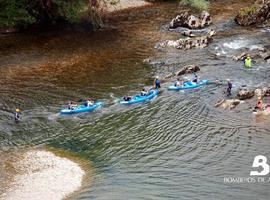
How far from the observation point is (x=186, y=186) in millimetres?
29125

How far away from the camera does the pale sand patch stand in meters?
29.8

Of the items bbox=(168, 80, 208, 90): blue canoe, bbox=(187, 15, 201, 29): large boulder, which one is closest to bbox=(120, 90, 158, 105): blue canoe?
bbox=(168, 80, 208, 90): blue canoe

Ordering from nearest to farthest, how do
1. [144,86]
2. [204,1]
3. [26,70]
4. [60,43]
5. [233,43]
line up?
[144,86], [26,70], [233,43], [60,43], [204,1]

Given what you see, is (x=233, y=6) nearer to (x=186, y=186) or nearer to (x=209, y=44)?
(x=209, y=44)

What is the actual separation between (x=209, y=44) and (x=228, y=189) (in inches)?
1243

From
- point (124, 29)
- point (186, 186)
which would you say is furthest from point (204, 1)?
point (186, 186)

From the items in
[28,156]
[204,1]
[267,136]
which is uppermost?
[204,1]

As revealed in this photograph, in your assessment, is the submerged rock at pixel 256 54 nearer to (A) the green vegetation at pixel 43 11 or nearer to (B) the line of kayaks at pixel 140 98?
(B) the line of kayaks at pixel 140 98

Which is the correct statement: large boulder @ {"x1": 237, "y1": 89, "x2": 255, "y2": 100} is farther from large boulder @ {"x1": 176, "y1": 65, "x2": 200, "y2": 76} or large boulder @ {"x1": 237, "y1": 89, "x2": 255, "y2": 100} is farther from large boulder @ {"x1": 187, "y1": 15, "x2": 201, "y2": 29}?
large boulder @ {"x1": 187, "y1": 15, "x2": 201, "y2": 29}

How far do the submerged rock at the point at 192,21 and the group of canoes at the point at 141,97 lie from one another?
20.8 meters

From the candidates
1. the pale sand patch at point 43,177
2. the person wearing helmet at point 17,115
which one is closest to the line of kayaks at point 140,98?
the person wearing helmet at point 17,115

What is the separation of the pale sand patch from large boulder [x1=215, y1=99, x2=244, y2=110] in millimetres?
13988

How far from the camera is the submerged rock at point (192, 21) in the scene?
65.2m

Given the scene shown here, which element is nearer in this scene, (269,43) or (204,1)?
(269,43)
